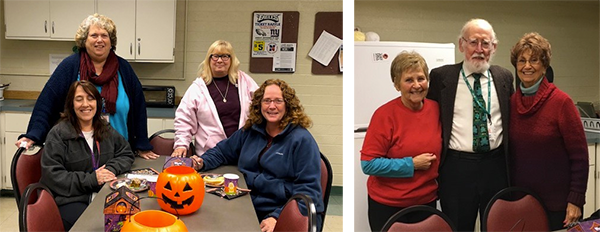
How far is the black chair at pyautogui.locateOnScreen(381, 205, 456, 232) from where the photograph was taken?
2127 millimetres

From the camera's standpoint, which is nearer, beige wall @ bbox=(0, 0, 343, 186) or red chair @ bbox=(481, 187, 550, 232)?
red chair @ bbox=(481, 187, 550, 232)

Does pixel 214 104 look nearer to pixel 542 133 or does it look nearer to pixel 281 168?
pixel 281 168

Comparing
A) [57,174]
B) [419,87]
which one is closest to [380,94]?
[419,87]

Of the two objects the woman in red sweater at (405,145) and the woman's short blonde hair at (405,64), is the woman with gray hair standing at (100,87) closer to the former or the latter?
the woman in red sweater at (405,145)

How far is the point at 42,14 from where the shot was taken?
3.84 m

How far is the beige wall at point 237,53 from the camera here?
13.4 ft

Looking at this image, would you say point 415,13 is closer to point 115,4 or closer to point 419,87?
point 419,87

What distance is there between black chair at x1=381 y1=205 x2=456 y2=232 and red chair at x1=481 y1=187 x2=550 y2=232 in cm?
17

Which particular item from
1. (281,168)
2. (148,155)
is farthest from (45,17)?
(281,168)

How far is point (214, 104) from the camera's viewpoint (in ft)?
9.82

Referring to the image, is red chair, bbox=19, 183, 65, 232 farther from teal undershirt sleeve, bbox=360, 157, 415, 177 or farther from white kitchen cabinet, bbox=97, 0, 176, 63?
white kitchen cabinet, bbox=97, 0, 176, 63

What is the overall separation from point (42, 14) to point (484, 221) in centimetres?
350

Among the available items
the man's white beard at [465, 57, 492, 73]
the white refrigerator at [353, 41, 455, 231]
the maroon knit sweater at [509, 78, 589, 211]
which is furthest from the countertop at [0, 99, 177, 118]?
the maroon knit sweater at [509, 78, 589, 211]

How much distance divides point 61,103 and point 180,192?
1326 mm
